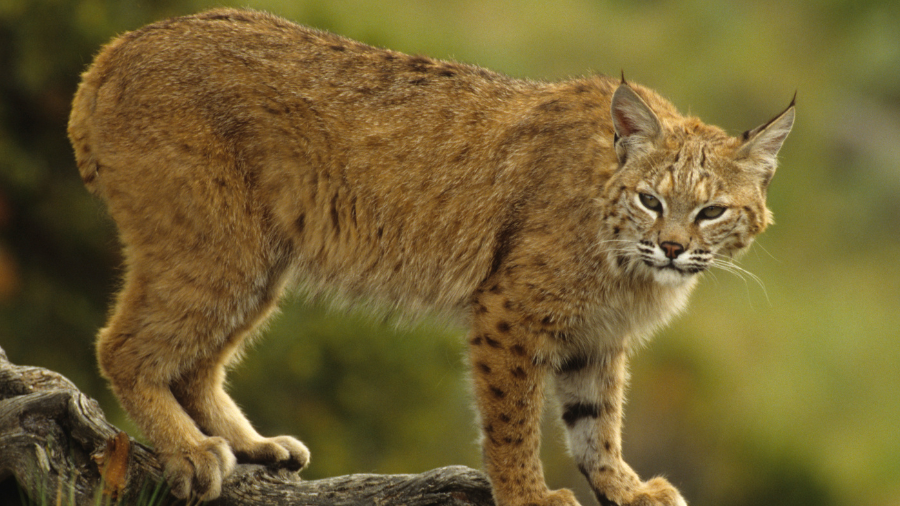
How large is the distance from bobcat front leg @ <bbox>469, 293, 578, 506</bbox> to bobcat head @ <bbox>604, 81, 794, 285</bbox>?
0.62 meters

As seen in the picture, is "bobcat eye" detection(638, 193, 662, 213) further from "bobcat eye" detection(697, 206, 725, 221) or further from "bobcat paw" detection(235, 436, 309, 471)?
"bobcat paw" detection(235, 436, 309, 471)

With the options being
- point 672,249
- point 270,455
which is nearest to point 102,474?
point 270,455

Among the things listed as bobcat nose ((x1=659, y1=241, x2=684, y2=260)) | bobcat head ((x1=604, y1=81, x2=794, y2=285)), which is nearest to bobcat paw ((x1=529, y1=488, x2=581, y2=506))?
bobcat head ((x1=604, y1=81, x2=794, y2=285))

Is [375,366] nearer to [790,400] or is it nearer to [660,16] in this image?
[790,400]

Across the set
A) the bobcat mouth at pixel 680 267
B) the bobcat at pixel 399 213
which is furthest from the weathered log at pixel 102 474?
the bobcat mouth at pixel 680 267

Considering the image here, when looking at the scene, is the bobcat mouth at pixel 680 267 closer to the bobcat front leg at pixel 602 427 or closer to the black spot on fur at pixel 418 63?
the bobcat front leg at pixel 602 427

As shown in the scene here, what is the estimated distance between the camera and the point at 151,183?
5.27 m

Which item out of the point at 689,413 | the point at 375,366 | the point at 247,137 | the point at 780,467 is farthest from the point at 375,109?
the point at 780,467

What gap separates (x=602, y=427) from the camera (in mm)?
5527

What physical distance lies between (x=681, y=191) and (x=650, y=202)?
15 cm

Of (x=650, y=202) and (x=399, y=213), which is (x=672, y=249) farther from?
(x=399, y=213)

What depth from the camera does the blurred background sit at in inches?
393

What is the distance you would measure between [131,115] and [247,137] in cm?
59

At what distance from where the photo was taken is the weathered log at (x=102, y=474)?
490 centimetres
